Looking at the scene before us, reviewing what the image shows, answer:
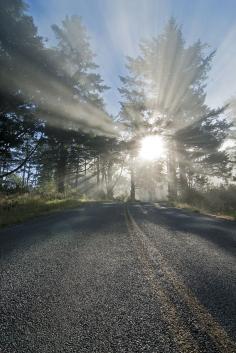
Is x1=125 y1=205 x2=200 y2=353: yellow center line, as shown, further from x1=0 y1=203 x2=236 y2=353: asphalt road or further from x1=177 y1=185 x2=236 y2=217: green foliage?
x1=177 y1=185 x2=236 y2=217: green foliage

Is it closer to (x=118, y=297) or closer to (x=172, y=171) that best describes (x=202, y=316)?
(x=118, y=297)

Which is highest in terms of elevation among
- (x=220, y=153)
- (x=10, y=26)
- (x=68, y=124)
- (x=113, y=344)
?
(x=10, y=26)

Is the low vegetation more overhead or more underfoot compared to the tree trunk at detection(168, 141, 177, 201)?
more underfoot

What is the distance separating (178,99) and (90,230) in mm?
24844

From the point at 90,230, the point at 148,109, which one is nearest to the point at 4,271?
the point at 90,230

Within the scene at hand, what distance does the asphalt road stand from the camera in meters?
2.10

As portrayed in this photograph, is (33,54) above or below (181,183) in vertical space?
above

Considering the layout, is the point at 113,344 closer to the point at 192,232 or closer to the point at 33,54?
the point at 192,232

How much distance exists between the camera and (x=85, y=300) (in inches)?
113

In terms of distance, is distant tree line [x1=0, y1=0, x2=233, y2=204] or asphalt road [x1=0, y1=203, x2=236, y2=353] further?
distant tree line [x1=0, y1=0, x2=233, y2=204]

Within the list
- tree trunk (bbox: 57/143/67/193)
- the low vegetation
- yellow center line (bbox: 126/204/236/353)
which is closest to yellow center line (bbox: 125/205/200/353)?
yellow center line (bbox: 126/204/236/353)

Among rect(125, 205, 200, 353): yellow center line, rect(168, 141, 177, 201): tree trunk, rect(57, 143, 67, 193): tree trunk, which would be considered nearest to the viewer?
rect(125, 205, 200, 353): yellow center line

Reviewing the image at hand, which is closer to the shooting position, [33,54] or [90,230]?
[90,230]

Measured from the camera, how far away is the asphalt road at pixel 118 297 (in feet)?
6.88
